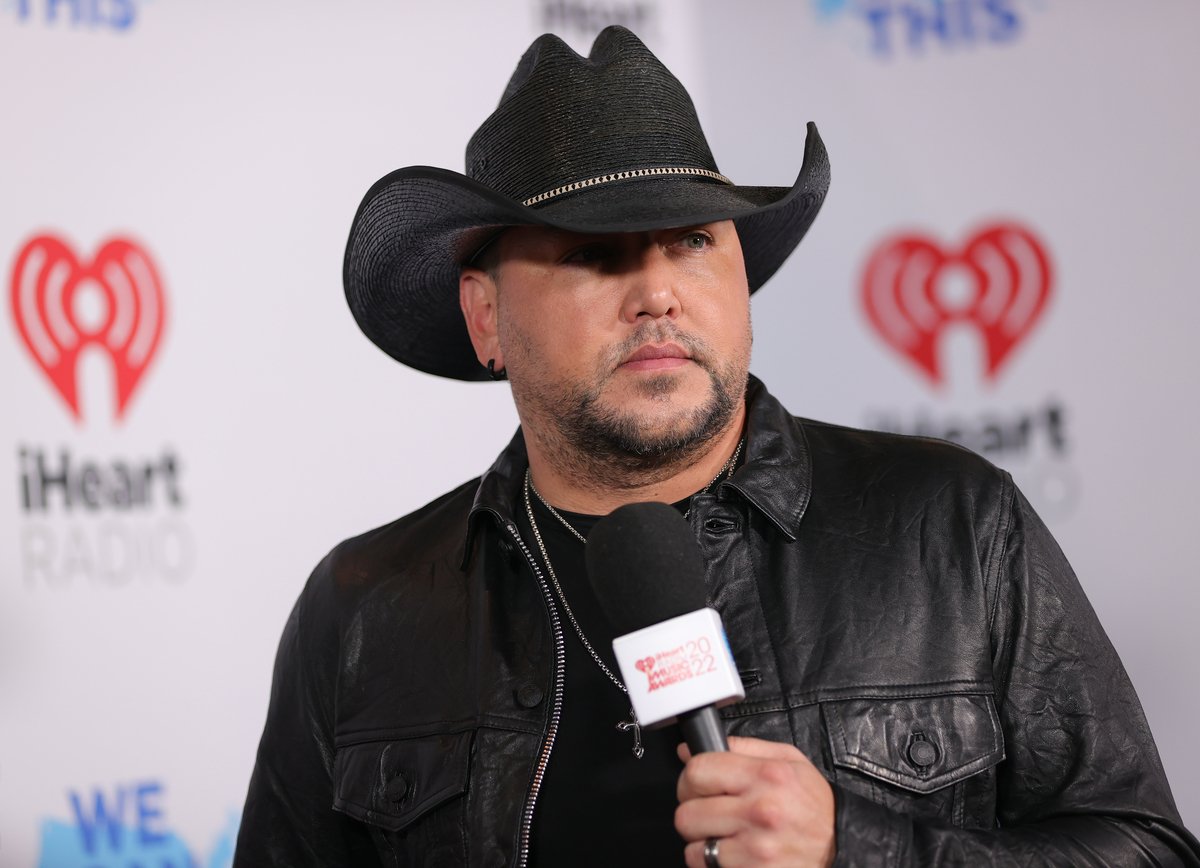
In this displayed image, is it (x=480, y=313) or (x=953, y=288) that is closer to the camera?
(x=480, y=313)

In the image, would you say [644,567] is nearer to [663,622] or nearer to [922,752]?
[663,622]

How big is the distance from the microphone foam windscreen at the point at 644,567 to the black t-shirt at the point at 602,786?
407 millimetres

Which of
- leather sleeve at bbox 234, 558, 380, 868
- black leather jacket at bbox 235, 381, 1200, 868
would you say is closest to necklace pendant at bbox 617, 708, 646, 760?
black leather jacket at bbox 235, 381, 1200, 868

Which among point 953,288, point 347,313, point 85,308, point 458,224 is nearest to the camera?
point 458,224

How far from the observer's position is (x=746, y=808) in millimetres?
1301

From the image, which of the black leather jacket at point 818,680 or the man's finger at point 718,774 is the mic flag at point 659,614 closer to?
the man's finger at point 718,774

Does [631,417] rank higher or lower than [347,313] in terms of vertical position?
lower

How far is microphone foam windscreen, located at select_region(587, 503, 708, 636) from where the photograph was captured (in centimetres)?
140

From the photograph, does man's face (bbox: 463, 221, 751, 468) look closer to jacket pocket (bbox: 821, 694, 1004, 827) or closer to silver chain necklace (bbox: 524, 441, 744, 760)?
silver chain necklace (bbox: 524, 441, 744, 760)

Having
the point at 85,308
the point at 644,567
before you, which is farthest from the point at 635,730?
the point at 85,308

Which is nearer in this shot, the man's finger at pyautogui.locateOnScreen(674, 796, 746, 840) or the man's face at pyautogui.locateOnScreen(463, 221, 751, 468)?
the man's finger at pyautogui.locateOnScreen(674, 796, 746, 840)

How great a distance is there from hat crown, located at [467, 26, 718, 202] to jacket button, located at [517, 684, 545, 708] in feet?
2.38

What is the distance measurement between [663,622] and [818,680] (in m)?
0.53

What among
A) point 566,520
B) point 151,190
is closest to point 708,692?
point 566,520
